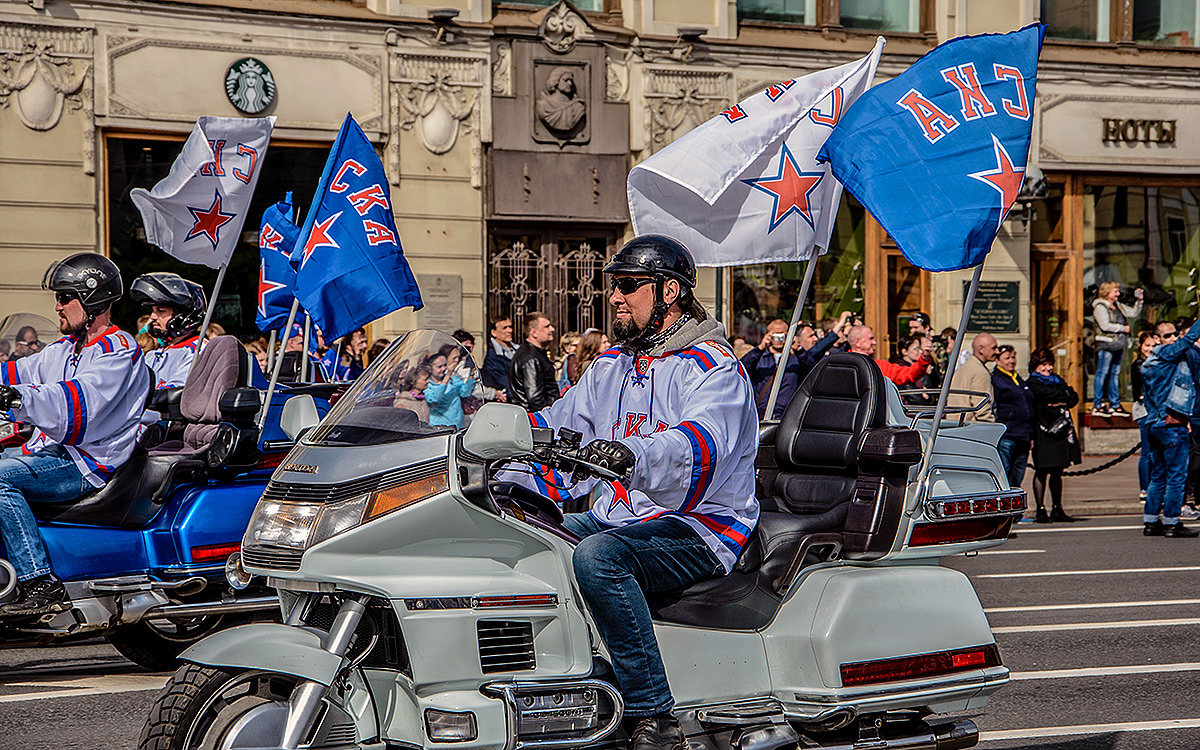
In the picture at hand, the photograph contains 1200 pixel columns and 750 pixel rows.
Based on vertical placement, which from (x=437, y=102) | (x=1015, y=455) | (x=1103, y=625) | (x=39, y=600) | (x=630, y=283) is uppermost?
(x=437, y=102)

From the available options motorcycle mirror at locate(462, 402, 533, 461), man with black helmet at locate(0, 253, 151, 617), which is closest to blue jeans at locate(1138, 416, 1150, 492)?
man with black helmet at locate(0, 253, 151, 617)

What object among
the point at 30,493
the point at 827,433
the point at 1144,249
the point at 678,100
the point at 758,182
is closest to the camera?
the point at 827,433

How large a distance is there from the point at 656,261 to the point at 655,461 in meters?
0.78

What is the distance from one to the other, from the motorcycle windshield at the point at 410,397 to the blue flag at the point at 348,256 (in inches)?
221

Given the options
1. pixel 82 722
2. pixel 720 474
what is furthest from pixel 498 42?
pixel 720 474

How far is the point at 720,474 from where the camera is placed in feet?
16.0

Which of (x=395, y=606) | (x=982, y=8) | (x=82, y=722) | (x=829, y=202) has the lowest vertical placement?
(x=82, y=722)

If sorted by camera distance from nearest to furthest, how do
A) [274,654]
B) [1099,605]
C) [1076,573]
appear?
[274,654], [1099,605], [1076,573]

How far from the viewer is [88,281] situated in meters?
7.46

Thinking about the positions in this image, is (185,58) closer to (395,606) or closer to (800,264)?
(800,264)

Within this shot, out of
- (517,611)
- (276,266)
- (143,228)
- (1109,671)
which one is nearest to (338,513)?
(517,611)

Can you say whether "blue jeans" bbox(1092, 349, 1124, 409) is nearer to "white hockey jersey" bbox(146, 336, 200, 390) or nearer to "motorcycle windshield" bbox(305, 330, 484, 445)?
"white hockey jersey" bbox(146, 336, 200, 390)

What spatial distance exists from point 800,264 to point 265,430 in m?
13.2

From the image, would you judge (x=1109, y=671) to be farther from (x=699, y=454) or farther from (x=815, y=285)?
(x=815, y=285)
